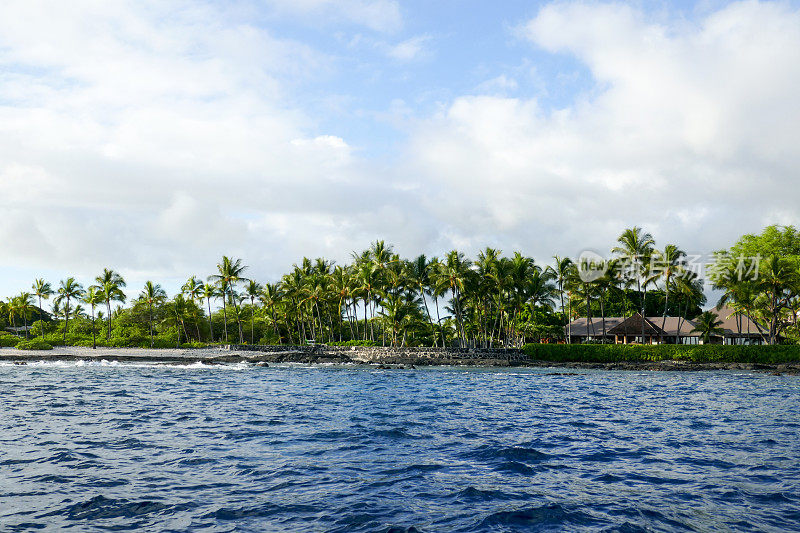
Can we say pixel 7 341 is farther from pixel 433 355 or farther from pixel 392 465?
pixel 392 465

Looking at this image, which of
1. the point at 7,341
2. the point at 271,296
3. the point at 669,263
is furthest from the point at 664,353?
the point at 7,341

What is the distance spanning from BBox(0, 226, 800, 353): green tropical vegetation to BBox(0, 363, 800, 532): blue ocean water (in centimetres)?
3979

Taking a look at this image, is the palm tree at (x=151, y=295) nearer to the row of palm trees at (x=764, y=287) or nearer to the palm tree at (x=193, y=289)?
the palm tree at (x=193, y=289)

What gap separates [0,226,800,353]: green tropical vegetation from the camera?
6312 centimetres

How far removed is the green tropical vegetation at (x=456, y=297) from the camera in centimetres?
6312

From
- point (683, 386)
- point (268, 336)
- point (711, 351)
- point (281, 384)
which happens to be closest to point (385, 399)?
point (281, 384)

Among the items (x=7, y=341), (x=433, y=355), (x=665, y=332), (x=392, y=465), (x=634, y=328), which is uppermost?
(x=7, y=341)

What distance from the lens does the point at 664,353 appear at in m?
55.8

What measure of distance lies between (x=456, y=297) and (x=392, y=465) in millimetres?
52521

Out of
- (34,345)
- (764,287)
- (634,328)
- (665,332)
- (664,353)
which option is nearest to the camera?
(664,353)

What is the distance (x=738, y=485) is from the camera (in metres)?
10.8

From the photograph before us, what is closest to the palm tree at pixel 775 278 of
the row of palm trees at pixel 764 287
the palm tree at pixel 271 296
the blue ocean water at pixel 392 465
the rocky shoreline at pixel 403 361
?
the row of palm trees at pixel 764 287

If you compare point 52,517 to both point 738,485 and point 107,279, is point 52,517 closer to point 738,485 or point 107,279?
point 738,485

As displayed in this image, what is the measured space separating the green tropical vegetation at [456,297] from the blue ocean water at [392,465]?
1567 inches
